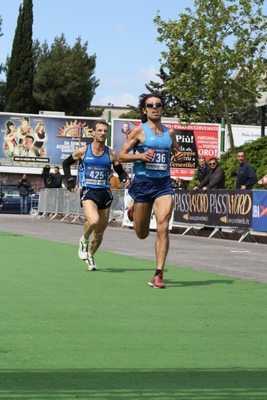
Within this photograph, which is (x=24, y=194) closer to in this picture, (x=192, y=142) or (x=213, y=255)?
(x=192, y=142)

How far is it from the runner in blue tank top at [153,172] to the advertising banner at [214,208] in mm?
11563

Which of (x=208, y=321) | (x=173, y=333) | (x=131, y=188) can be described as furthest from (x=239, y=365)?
(x=131, y=188)

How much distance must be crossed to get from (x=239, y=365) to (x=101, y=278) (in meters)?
5.52

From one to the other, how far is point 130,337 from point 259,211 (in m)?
15.2

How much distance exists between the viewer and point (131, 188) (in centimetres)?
1035

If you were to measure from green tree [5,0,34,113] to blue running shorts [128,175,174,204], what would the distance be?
71250 millimetres

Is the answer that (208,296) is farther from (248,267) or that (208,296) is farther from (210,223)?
(210,223)

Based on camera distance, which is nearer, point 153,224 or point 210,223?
point 210,223

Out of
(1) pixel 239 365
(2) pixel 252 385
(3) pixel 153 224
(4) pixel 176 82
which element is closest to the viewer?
(2) pixel 252 385

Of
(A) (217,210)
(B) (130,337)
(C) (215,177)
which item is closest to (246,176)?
(A) (217,210)

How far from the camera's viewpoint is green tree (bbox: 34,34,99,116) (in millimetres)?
92250

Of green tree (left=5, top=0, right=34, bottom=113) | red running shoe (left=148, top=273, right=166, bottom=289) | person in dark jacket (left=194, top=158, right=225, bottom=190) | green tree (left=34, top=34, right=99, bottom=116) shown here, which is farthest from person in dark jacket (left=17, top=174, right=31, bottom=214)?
green tree (left=34, top=34, right=99, bottom=116)

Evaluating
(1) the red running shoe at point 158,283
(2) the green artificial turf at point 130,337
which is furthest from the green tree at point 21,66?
(1) the red running shoe at point 158,283

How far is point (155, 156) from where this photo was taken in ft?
33.2
